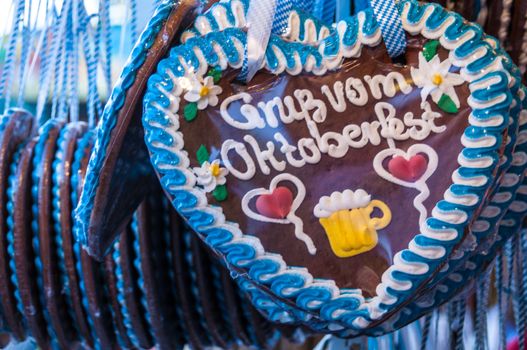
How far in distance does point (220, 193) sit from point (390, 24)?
163 millimetres

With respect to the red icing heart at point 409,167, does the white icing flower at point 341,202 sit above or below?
below

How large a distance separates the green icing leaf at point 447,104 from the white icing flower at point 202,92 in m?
0.15

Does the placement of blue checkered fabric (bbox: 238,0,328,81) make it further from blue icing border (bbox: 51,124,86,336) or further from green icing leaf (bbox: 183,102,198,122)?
blue icing border (bbox: 51,124,86,336)

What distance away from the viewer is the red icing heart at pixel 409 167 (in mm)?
514

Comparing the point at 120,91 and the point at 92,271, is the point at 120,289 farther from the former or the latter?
the point at 120,91

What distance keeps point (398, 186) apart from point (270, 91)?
109 millimetres

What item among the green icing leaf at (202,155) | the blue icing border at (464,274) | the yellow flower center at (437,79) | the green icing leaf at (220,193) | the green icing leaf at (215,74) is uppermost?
the green icing leaf at (215,74)

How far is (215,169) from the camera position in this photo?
51 cm

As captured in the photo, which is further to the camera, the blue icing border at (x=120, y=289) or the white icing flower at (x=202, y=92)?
the blue icing border at (x=120, y=289)

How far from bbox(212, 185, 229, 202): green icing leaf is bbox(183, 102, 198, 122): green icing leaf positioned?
0.16ft

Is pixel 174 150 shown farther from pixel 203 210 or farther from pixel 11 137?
pixel 11 137

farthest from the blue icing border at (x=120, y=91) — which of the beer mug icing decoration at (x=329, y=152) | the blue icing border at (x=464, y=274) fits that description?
the blue icing border at (x=464, y=274)

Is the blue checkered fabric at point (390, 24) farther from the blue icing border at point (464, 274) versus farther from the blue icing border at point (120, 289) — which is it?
the blue icing border at point (120, 289)

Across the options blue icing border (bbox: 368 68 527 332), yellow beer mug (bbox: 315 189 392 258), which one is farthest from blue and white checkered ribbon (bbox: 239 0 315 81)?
blue icing border (bbox: 368 68 527 332)
